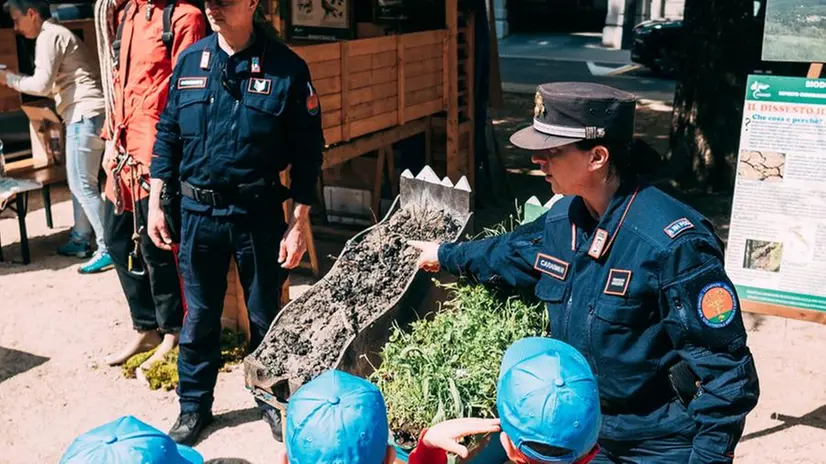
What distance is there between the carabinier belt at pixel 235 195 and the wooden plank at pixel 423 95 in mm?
3590

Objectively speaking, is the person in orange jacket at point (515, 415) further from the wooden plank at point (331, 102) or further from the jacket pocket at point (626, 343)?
the wooden plank at point (331, 102)

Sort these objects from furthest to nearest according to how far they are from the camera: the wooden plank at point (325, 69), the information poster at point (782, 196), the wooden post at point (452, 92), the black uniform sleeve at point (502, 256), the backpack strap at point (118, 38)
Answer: the wooden post at point (452, 92) → the wooden plank at point (325, 69) → the backpack strap at point (118, 38) → the information poster at point (782, 196) → the black uniform sleeve at point (502, 256)

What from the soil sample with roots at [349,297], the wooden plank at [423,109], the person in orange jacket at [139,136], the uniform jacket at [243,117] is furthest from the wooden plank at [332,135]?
the uniform jacket at [243,117]

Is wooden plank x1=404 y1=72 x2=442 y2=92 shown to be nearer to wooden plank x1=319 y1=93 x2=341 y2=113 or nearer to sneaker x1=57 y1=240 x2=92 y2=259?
wooden plank x1=319 y1=93 x2=341 y2=113

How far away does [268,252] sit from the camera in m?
4.36

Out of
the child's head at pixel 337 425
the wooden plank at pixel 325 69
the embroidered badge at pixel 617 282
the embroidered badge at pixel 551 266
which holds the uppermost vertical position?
the wooden plank at pixel 325 69

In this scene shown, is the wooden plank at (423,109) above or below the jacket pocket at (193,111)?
below

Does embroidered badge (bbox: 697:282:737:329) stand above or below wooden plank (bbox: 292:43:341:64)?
below

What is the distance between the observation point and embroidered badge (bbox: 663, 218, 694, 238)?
99.7 inches

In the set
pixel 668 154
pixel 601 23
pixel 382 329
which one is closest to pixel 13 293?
pixel 382 329

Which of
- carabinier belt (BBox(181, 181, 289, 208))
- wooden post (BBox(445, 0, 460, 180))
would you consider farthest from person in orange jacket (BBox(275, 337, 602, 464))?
wooden post (BBox(445, 0, 460, 180))

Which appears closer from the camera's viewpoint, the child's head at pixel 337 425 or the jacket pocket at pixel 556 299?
the child's head at pixel 337 425

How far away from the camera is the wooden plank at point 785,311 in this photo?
4621 millimetres

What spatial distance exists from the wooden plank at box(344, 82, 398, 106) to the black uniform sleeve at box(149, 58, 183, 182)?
251 centimetres
